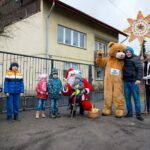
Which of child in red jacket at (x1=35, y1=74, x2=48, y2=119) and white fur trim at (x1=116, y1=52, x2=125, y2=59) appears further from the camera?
white fur trim at (x1=116, y1=52, x2=125, y2=59)

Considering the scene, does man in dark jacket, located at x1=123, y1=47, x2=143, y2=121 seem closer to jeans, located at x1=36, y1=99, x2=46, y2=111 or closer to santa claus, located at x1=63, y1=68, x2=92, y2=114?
santa claus, located at x1=63, y1=68, x2=92, y2=114

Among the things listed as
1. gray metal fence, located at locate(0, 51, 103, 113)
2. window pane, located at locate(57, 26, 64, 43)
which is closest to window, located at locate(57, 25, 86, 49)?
window pane, located at locate(57, 26, 64, 43)

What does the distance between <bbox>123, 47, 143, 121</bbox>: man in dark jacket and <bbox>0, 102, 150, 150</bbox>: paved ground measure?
1.91 feet

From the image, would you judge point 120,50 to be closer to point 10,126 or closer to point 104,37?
point 10,126

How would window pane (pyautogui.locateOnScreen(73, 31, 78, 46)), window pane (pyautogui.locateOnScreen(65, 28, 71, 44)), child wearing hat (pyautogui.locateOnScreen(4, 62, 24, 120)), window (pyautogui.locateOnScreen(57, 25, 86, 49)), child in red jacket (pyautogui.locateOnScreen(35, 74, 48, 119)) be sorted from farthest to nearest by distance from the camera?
window pane (pyautogui.locateOnScreen(73, 31, 78, 46)) → window pane (pyautogui.locateOnScreen(65, 28, 71, 44)) → window (pyautogui.locateOnScreen(57, 25, 86, 49)) → child in red jacket (pyautogui.locateOnScreen(35, 74, 48, 119)) → child wearing hat (pyautogui.locateOnScreen(4, 62, 24, 120))

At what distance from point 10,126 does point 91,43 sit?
1733 cm

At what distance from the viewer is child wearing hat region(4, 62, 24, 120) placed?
7.37 meters

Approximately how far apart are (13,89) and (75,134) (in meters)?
2.37

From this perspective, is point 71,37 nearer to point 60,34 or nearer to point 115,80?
point 60,34

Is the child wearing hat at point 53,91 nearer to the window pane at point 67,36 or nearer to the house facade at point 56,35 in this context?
the house facade at point 56,35

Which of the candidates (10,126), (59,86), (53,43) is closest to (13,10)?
(53,43)

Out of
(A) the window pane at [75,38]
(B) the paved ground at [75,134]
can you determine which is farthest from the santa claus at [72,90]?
(A) the window pane at [75,38]

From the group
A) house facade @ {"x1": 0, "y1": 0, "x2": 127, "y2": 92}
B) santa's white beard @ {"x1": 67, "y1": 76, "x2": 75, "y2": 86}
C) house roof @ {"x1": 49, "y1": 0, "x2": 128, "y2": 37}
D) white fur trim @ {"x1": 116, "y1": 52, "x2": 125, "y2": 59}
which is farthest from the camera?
house roof @ {"x1": 49, "y1": 0, "x2": 128, "y2": 37}

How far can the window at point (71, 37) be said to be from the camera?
65.0 feet
